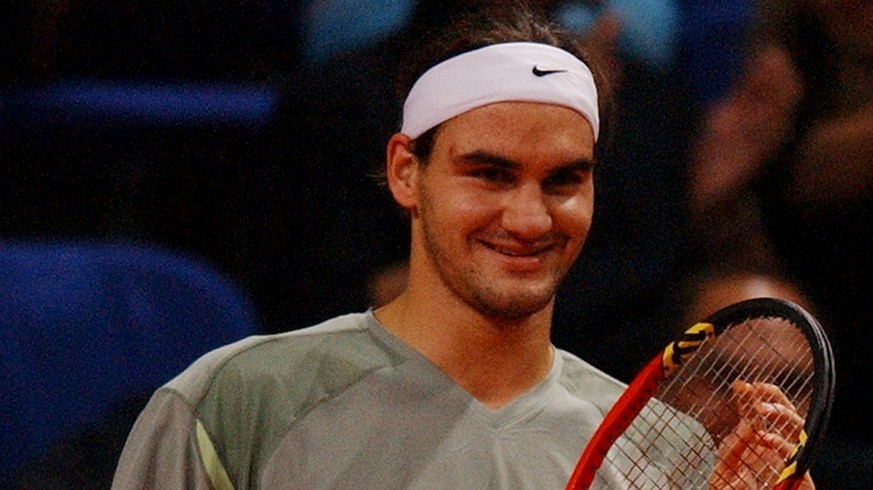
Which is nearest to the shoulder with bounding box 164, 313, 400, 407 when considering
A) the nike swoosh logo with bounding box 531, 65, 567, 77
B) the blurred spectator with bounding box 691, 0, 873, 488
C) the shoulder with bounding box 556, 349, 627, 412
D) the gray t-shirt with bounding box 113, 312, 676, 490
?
the gray t-shirt with bounding box 113, 312, 676, 490

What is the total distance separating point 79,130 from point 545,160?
793mm

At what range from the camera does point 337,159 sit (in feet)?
7.31

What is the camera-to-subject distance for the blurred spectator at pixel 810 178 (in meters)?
2.35

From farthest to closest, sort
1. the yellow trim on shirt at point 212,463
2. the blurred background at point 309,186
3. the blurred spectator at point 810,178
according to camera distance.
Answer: the blurred spectator at point 810,178, the blurred background at point 309,186, the yellow trim on shirt at point 212,463

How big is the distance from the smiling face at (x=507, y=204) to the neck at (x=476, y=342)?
0.10 feet

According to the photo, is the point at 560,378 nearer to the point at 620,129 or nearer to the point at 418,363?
the point at 418,363

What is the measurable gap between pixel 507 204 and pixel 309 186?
59 centimetres

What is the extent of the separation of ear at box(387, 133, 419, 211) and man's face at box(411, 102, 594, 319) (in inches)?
1.5

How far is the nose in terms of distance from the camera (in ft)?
5.52

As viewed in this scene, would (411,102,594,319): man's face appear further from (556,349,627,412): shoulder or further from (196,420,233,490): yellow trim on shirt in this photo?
(196,420,233,490): yellow trim on shirt

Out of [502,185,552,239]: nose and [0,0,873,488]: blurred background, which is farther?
[0,0,873,488]: blurred background

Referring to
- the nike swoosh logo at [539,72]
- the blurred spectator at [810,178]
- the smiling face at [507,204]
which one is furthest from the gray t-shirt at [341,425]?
the blurred spectator at [810,178]

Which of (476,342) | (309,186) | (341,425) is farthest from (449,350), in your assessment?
(309,186)

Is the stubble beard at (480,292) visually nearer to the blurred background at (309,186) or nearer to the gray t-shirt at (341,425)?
the gray t-shirt at (341,425)
